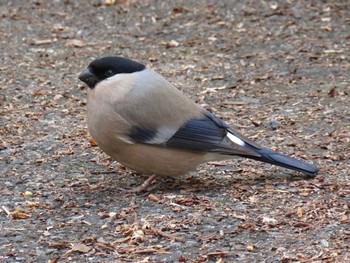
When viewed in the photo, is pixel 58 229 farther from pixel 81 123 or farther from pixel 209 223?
pixel 81 123

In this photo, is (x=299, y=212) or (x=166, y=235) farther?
(x=299, y=212)

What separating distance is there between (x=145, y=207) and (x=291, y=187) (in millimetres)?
1027

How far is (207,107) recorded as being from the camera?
787 cm

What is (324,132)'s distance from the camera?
23.2 feet

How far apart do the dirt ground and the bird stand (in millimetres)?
205

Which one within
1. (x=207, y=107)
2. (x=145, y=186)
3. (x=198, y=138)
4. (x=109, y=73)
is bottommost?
(x=207, y=107)

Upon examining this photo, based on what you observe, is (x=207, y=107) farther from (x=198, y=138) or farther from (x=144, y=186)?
(x=144, y=186)

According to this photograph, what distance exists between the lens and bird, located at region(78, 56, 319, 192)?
19.2 feet

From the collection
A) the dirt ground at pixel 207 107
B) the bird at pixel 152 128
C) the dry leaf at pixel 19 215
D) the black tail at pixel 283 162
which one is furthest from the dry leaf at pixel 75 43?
the dry leaf at pixel 19 215

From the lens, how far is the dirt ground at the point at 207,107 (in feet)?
17.1

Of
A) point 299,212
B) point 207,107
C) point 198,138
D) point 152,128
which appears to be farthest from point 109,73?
point 207,107

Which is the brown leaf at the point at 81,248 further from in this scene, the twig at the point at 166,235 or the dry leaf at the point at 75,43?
the dry leaf at the point at 75,43

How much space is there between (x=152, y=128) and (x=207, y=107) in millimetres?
2035

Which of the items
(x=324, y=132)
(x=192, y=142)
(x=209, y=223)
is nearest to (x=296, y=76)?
(x=324, y=132)
